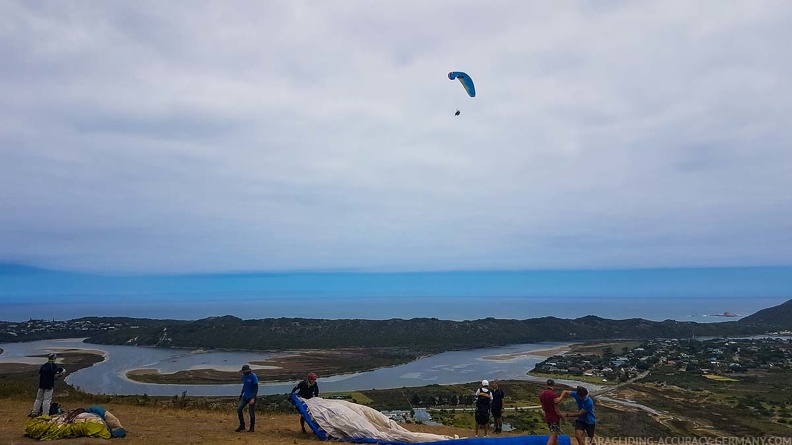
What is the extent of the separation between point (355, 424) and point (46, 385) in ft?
23.7

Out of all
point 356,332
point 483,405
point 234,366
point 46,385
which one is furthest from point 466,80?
point 356,332

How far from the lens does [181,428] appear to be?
1283cm

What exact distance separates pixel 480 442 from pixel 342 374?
52249 mm

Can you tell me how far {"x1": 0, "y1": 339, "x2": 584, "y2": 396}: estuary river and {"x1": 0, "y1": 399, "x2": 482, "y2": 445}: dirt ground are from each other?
96.8 feet

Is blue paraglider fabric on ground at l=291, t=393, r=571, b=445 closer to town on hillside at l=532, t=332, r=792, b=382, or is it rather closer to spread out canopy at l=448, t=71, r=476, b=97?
spread out canopy at l=448, t=71, r=476, b=97

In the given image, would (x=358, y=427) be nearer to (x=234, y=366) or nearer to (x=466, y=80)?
(x=466, y=80)

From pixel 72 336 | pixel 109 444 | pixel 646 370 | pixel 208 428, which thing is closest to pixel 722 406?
pixel 646 370

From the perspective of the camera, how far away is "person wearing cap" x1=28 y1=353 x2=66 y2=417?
11570mm

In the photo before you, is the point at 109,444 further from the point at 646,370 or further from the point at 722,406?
the point at 646,370

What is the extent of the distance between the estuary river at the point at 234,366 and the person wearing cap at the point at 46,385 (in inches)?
1294

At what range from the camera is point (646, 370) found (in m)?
55.2

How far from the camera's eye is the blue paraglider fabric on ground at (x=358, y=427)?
33.9 ft

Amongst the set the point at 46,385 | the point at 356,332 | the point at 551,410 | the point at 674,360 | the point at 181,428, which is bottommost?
the point at 674,360

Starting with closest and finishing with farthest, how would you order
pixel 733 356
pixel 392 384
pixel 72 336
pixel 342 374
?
1. pixel 392 384
2. pixel 342 374
3. pixel 733 356
4. pixel 72 336
